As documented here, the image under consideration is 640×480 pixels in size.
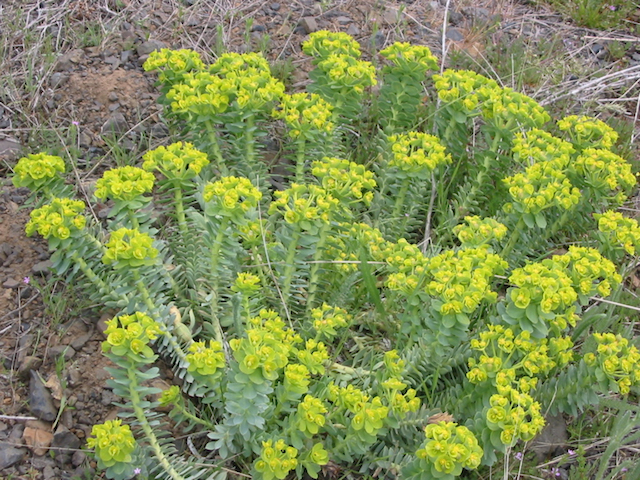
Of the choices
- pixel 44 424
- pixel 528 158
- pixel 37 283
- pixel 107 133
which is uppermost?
pixel 528 158

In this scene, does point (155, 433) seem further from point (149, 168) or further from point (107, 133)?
point (107, 133)

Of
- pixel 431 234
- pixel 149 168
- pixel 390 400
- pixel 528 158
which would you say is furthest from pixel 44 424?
pixel 528 158

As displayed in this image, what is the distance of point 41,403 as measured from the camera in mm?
2688

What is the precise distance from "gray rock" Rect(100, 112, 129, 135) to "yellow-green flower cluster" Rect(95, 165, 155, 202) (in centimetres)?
146

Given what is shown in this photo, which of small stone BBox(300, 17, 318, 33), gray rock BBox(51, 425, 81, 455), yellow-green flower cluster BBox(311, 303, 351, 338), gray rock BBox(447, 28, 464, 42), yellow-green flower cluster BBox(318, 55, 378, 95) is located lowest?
gray rock BBox(51, 425, 81, 455)

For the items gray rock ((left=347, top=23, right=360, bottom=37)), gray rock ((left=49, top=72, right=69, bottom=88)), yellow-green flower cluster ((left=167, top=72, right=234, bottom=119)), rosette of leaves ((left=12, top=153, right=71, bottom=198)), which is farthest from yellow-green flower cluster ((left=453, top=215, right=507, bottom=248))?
gray rock ((left=49, top=72, right=69, bottom=88))

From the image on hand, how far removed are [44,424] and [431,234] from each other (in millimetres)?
2129

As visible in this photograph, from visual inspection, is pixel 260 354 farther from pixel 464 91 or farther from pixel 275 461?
pixel 464 91

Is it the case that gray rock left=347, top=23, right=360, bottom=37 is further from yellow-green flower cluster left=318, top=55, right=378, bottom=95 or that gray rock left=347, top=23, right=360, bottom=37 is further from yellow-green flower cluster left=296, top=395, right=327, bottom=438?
yellow-green flower cluster left=296, top=395, right=327, bottom=438

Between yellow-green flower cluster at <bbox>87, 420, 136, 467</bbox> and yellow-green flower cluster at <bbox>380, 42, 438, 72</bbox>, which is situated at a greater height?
yellow-green flower cluster at <bbox>380, 42, 438, 72</bbox>

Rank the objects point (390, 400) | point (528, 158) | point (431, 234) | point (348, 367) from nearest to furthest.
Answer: point (390, 400) → point (348, 367) → point (528, 158) → point (431, 234)

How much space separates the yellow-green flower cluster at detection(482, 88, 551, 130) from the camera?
3256 mm

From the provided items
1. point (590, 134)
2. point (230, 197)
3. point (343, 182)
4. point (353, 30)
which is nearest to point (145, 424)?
point (230, 197)

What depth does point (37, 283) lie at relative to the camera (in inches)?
119
